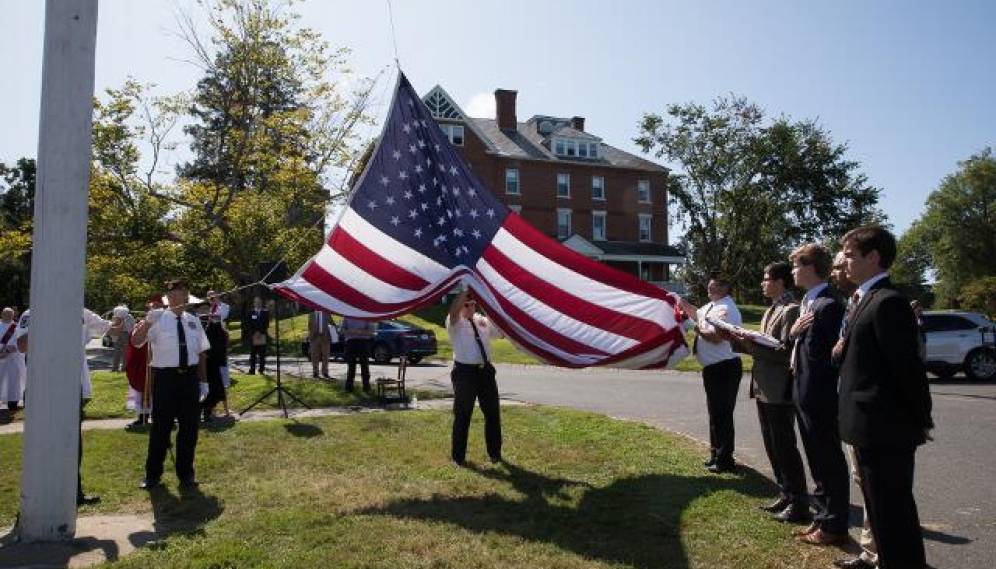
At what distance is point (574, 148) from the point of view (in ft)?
168

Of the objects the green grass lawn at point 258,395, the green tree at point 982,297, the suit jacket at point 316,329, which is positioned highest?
the green tree at point 982,297

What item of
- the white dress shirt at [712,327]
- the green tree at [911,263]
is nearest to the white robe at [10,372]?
the white dress shirt at [712,327]

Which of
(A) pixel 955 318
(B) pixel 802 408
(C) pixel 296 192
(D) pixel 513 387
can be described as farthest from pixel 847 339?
(C) pixel 296 192

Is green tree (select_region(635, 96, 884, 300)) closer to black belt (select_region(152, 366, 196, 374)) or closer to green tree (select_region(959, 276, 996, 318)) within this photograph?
green tree (select_region(959, 276, 996, 318))

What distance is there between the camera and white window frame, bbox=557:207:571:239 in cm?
5009

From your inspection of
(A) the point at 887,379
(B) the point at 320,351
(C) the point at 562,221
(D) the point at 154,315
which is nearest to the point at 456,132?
(C) the point at 562,221

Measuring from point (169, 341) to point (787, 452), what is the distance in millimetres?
5745

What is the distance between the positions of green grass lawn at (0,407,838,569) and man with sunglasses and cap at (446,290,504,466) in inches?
10.1

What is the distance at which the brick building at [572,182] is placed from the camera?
Result: 1852 inches

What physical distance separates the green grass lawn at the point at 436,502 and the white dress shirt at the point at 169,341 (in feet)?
4.09

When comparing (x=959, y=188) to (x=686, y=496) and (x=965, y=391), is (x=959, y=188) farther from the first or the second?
(x=686, y=496)

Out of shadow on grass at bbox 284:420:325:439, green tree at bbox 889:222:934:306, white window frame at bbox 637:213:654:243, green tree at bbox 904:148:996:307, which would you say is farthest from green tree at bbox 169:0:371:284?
green tree at bbox 889:222:934:306

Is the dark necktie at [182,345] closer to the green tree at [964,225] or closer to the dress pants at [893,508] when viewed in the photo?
the dress pants at [893,508]

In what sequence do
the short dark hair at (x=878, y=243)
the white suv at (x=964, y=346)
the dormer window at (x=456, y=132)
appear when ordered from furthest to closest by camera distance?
the dormer window at (x=456, y=132)
the white suv at (x=964, y=346)
the short dark hair at (x=878, y=243)
